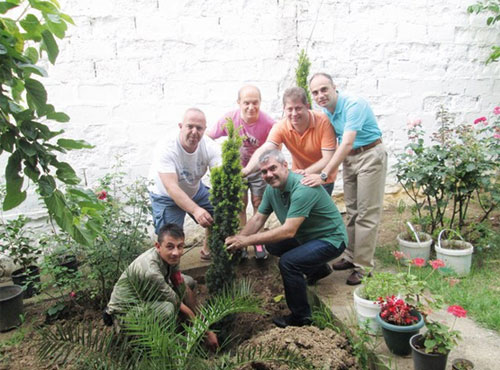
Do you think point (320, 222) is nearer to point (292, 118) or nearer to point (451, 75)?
point (292, 118)

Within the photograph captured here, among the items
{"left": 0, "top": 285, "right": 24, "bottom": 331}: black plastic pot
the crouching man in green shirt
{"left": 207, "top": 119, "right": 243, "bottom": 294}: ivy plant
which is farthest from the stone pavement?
{"left": 0, "top": 285, "right": 24, "bottom": 331}: black plastic pot

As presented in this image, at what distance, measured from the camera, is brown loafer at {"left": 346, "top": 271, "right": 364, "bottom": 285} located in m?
3.74

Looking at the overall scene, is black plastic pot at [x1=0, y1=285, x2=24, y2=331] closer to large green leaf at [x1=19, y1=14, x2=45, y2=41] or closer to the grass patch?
large green leaf at [x1=19, y1=14, x2=45, y2=41]

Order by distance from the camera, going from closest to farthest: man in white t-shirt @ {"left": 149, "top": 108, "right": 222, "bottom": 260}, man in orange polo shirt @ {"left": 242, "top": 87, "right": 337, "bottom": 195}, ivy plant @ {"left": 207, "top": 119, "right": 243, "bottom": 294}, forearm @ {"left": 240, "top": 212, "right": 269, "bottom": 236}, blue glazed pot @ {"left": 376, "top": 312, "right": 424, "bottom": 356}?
blue glazed pot @ {"left": 376, "top": 312, "right": 424, "bottom": 356} → ivy plant @ {"left": 207, "top": 119, "right": 243, "bottom": 294} → forearm @ {"left": 240, "top": 212, "right": 269, "bottom": 236} → man in orange polo shirt @ {"left": 242, "top": 87, "right": 337, "bottom": 195} → man in white t-shirt @ {"left": 149, "top": 108, "right": 222, "bottom": 260}

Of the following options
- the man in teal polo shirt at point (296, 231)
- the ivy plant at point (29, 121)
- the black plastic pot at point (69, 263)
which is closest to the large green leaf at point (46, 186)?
the ivy plant at point (29, 121)

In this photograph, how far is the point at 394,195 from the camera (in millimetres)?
6199

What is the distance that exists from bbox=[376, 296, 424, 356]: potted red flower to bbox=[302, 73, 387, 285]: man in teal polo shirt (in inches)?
39.9

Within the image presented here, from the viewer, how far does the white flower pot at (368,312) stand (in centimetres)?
286

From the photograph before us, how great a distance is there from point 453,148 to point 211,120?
281cm

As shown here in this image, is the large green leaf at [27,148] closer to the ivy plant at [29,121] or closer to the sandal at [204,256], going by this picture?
the ivy plant at [29,121]

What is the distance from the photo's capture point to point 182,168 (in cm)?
→ 406

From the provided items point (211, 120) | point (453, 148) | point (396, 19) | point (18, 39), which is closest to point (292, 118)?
point (211, 120)

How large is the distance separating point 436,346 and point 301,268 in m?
1.16

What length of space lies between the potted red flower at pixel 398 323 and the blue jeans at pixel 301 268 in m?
0.71
